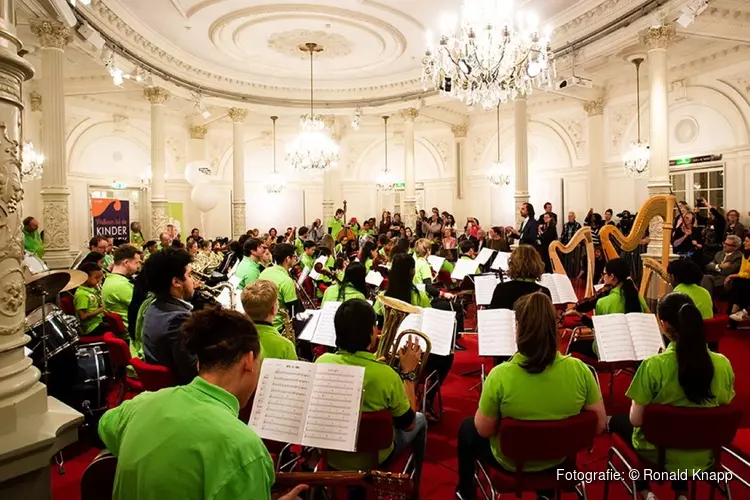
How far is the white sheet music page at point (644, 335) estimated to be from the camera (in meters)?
3.50


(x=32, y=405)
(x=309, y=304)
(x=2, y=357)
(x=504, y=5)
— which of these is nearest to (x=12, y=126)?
(x=2, y=357)

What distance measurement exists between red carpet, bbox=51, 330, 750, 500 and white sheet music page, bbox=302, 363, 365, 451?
134 centimetres

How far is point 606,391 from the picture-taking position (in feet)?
16.6

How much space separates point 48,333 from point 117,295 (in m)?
1.52

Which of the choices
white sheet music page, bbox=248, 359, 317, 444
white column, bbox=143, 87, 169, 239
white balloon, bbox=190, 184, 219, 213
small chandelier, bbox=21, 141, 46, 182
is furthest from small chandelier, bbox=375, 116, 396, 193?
white sheet music page, bbox=248, 359, 317, 444

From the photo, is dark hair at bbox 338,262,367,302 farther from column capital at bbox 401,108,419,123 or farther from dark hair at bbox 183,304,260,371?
column capital at bbox 401,108,419,123

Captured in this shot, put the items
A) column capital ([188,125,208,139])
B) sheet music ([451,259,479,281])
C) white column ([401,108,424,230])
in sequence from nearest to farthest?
sheet music ([451,259,479,281]) → white column ([401,108,424,230]) → column capital ([188,125,208,139])

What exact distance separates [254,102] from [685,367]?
14276mm

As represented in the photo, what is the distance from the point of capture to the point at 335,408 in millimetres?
2279

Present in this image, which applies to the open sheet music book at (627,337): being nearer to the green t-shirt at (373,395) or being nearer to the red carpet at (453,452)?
the red carpet at (453,452)

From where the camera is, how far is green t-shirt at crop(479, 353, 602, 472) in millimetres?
2396

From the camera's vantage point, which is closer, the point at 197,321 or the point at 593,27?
the point at 197,321

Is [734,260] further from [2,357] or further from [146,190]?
[146,190]

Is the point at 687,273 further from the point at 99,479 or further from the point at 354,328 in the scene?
the point at 99,479
